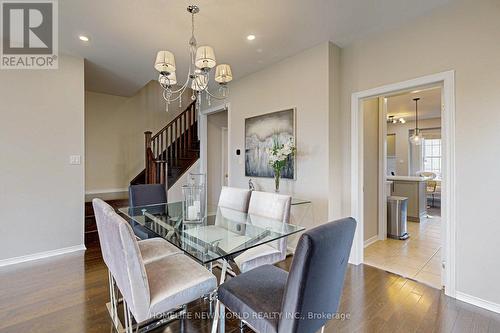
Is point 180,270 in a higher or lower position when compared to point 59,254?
higher

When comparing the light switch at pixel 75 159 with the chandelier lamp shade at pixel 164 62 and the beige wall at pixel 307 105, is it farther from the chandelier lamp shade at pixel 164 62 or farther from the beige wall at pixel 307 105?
the beige wall at pixel 307 105

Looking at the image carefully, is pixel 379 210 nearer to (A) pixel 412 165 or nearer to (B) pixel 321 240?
(B) pixel 321 240

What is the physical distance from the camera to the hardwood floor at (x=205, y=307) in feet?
6.03

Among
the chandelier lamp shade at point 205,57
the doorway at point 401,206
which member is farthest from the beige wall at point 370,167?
the chandelier lamp shade at point 205,57

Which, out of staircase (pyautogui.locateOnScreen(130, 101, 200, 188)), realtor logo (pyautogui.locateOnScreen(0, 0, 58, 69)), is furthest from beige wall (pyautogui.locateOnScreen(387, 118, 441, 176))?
realtor logo (pyautogui.locateOnScreen(0, 0, 58, 69))

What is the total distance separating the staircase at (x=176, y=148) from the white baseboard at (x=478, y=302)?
14.8 ft

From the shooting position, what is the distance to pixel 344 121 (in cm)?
311

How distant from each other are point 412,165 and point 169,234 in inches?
353

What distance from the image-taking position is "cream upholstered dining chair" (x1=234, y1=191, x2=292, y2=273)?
2.07m

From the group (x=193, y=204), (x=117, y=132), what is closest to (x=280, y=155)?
(x=193, y=204)

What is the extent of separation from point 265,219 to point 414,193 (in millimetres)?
4357

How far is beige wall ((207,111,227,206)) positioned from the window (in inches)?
277

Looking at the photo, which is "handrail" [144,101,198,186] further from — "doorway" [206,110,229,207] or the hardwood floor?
the hardwood floor

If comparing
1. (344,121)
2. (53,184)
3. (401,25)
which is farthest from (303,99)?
(53,184)
